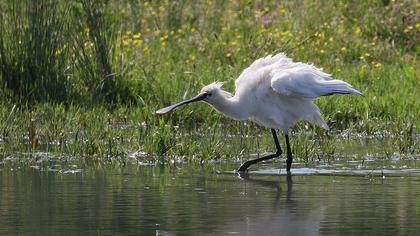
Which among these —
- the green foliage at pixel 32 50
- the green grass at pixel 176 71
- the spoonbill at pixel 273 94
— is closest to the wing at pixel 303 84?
the spoonbill at pixel 273 94

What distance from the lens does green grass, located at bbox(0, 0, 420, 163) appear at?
10156 mm

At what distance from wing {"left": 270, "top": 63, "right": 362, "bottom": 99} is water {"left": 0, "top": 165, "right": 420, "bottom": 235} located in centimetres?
65

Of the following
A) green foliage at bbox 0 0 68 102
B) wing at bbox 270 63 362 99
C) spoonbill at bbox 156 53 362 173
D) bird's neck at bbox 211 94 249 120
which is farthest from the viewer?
green foliage at bbox 0 0 68 102

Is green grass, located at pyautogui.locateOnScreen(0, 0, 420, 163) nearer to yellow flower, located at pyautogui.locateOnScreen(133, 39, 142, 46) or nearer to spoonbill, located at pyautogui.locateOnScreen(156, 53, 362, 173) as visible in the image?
yellow flower, located at pyautogui.locateOnScreen(133, 39, 142, 46)

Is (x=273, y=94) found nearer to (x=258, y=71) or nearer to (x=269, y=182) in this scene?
(x=258, y=71)

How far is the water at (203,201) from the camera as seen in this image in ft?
20.7

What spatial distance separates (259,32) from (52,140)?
5534 millimetres

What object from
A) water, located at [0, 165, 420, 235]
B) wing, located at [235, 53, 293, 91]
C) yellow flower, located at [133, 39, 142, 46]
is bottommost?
water, located at [0, 165, 420, 235]

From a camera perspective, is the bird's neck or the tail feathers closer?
the tail feathers

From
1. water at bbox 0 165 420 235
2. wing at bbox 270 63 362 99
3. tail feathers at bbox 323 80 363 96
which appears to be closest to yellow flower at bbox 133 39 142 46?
wing at bbox 270 63 362 99

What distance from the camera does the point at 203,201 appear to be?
7270 millimetres

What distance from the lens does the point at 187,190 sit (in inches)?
306

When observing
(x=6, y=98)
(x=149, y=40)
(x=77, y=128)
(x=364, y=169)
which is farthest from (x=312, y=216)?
(x=149, y=40)

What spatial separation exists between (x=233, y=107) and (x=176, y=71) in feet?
13.1
